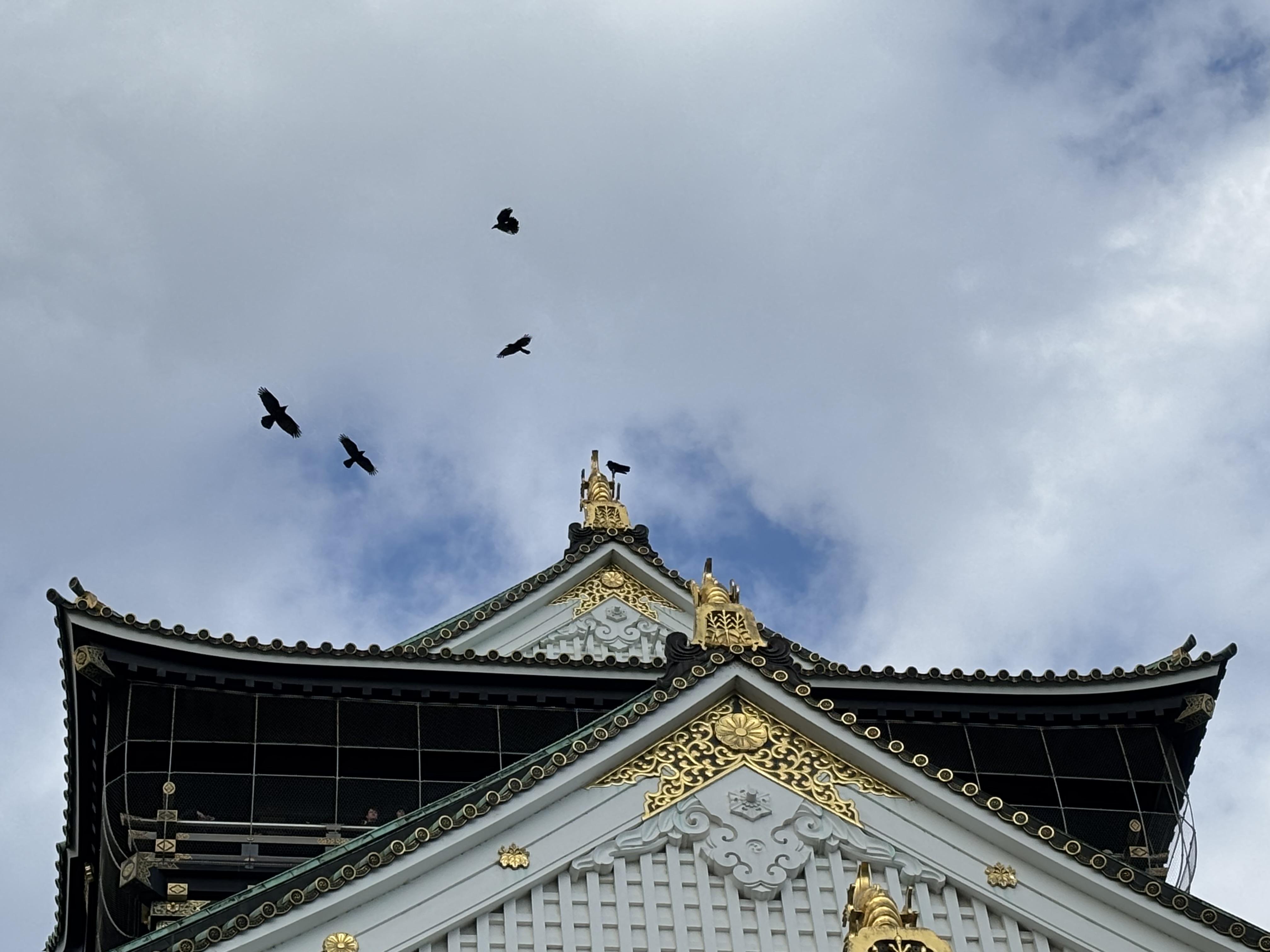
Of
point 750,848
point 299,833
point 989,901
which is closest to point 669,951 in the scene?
point 750,848

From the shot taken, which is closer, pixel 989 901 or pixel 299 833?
pixel 989 901

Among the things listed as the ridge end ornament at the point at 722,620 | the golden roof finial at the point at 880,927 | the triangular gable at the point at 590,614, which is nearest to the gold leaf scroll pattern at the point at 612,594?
the triangular gable at the point at 590,614

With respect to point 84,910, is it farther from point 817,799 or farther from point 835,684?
point 817,799

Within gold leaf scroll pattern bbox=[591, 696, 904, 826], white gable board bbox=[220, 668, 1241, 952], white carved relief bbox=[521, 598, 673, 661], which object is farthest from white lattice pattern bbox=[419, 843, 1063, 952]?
white carved relief bbox=[521, 598, 673, 661]

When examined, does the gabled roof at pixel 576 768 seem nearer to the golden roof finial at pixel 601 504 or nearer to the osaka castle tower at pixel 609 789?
the osaka castle tower at pixel 609 789

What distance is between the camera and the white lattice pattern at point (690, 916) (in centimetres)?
1455

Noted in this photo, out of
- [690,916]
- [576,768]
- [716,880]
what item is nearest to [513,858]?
[576,768]

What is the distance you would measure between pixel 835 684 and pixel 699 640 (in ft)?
27.2

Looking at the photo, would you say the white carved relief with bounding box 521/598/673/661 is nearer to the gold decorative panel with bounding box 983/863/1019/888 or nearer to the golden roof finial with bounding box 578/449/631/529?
the golden roof finial with bounding box 578/449/631/529

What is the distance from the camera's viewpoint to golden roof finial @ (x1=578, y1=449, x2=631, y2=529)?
96.4ft

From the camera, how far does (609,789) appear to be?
15.6m

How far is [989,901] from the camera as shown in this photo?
50.1 ft

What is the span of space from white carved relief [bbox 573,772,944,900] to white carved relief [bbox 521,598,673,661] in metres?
11.4

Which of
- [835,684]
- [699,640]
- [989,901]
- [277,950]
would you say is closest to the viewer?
[277,950]
